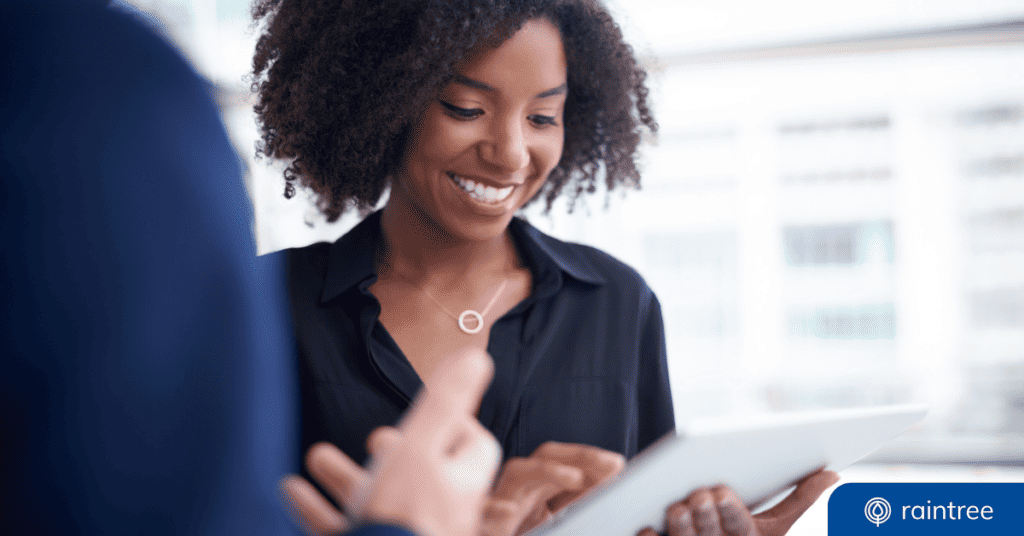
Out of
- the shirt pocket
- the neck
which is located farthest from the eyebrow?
the shirt pocket

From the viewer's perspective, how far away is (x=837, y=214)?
3504 mm

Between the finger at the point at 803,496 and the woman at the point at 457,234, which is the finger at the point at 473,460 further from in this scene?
the finger at the point at 803,496

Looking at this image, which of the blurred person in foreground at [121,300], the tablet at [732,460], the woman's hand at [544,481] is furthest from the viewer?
the woman's hand at [544,481]

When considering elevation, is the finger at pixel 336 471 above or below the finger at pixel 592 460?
above

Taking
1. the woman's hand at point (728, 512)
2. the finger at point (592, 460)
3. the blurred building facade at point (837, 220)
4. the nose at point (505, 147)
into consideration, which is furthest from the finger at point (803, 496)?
the blurred building facade at point (837, 220)

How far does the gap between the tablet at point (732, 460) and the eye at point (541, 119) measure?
0.54 metres

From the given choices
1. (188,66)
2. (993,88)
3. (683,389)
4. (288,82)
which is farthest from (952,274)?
(188,66)

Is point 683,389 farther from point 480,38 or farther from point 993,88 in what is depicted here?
point 480,38

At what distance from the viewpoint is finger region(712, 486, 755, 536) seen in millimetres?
882

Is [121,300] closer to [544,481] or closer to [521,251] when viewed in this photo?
[544,481]

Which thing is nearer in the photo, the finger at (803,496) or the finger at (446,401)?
the finger at (446,401)

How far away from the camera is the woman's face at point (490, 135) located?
1083 mm

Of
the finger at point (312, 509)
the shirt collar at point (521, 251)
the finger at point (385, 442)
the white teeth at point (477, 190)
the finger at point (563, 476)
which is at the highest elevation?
the white teeth at point (477, 190)

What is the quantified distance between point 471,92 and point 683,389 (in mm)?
2854
